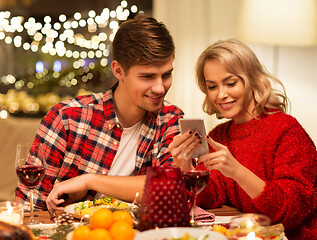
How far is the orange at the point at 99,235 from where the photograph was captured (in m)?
1.09

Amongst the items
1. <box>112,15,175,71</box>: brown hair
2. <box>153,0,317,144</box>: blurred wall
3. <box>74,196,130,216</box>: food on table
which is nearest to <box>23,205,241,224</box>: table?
<box>74,196,130,216</box>: food on table

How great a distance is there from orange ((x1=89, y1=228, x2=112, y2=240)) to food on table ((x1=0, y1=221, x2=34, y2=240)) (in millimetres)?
148

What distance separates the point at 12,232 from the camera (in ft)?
3.47

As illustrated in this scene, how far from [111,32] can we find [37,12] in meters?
1.15

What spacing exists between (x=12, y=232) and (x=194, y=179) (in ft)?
1.81

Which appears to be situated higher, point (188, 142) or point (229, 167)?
point (188, 142)

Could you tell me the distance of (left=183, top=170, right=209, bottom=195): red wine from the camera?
1.36m

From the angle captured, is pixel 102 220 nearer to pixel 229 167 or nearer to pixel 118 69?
pixel 229 167

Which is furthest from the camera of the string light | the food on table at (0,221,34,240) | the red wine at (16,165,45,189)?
the string light

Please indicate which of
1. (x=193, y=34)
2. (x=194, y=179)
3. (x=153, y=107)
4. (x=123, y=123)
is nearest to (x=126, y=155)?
(x=123, y=123)

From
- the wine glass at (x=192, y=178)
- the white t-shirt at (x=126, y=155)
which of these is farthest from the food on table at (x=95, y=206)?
the white t-shirt at (x=126, y=155)

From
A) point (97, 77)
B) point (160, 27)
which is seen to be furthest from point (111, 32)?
point (160, 27)

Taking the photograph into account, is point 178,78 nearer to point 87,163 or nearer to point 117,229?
point 87,163

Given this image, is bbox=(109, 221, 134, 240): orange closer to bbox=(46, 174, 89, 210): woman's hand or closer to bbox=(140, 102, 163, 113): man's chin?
bbox=(46, 174, 89, 210): woman's hand
